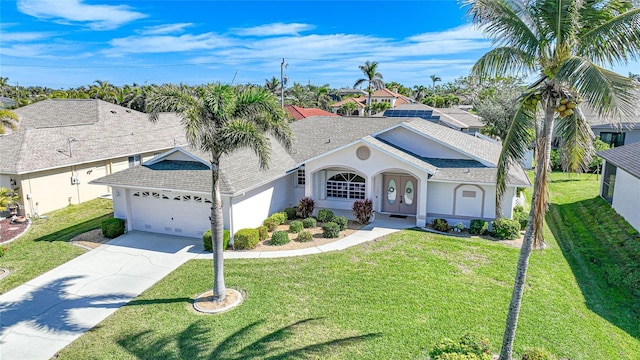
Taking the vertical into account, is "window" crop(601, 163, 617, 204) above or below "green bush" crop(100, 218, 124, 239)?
above

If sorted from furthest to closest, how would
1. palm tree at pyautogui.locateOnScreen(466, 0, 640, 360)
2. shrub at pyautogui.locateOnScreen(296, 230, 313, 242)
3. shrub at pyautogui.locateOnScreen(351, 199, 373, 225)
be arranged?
1. shrub at pyautogui.locateOnScreen(351, 199, 373, 225)
2. shrub at pyautogui.locateOnScreen(296, 230, 313, 242)
3. palm tree at pyautogui.locateOnScreen(466, 0, 640, 360)

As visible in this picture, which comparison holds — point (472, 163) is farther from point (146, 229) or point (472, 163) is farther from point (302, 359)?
point (146, 229)

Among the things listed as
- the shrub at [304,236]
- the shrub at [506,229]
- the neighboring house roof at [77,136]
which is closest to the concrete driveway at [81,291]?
the shrub at [304,236]

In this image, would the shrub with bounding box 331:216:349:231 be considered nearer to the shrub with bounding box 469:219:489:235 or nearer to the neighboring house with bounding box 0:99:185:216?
the shrub with bounding box 469:219:489:235

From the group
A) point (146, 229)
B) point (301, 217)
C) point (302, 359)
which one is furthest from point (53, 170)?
point (302, 359)

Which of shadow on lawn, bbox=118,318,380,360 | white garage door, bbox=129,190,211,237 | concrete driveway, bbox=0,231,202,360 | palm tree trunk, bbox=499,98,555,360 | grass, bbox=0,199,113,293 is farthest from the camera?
white garage door, bbox=129,190,211,237

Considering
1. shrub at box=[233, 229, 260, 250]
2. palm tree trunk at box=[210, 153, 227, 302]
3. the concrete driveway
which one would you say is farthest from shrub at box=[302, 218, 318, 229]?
palm tree trunk at box=[210, 153, 227, 302]

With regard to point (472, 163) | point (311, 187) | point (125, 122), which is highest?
point (125, 122)
